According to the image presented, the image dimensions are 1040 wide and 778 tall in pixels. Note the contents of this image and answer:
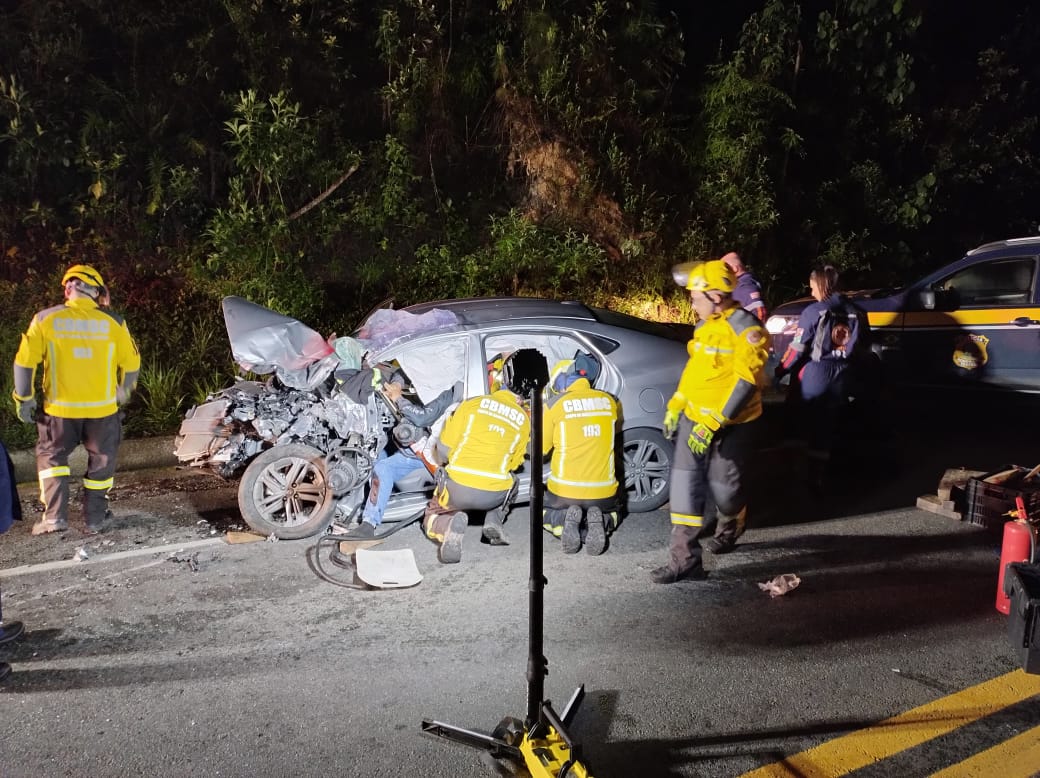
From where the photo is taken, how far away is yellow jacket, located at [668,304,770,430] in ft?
15.9

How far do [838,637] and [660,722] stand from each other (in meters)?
1.32

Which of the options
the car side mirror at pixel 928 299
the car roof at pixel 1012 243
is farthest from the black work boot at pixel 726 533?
the car roof at pixel 1012 243

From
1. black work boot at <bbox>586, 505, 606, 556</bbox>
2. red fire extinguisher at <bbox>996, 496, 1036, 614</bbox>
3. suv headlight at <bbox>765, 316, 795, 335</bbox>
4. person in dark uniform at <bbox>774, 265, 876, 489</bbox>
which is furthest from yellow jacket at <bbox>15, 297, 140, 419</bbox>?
suv headlight at <bbox>765, 316, 795, 335</bbox>

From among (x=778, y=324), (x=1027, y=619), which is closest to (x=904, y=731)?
(x=1027, y=619)

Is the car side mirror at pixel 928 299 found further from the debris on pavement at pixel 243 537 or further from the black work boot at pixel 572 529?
the debris on pavement at pixel 243 537

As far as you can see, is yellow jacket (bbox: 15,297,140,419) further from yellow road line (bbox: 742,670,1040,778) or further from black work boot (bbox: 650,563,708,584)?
yellow road line (bbox: 742,670,1040,778)

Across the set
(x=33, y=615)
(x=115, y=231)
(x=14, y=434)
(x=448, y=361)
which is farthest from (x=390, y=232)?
(x=33, y=615)

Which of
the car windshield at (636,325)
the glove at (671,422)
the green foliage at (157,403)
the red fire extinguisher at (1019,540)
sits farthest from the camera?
the green foliage at (157,403)

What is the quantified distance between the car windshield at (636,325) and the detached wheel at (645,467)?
2.79 ft

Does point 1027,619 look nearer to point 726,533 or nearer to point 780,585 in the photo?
point 780,585

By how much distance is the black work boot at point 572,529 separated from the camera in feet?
17.6

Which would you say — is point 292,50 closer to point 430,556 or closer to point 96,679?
point 430,556

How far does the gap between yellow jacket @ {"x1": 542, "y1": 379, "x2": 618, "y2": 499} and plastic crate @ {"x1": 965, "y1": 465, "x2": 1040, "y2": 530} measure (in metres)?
2.64

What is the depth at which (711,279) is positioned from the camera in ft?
16.0
